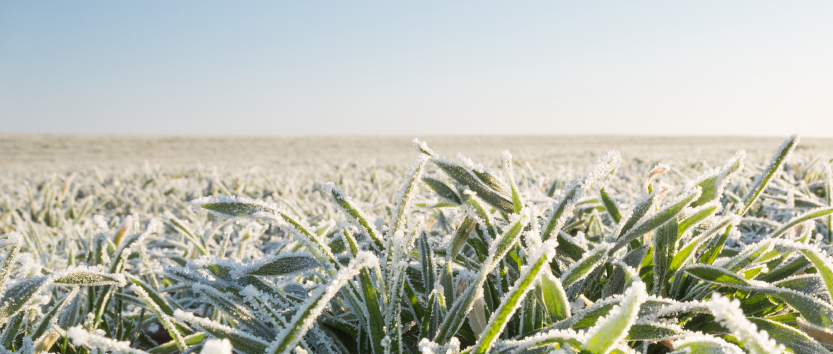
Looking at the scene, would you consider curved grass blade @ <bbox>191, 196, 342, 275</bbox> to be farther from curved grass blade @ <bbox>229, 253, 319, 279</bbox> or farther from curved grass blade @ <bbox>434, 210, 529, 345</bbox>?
curved grass blade @ <bbox>434, 210, 529, 345</bbox>

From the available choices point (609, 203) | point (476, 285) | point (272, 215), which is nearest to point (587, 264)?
point (476, 285)

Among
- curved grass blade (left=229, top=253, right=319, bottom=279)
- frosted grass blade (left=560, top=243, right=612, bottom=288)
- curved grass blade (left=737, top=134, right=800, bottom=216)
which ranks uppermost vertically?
curved grass blade (left=737, top=134, right=800, bottom=216)

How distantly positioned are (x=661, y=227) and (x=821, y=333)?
327 mm

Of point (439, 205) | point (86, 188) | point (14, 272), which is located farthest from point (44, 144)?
point (439, 205)

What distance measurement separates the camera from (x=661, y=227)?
966 millimetres

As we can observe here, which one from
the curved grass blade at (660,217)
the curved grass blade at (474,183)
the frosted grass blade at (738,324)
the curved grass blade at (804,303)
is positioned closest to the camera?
the frosted grass blade at (738,324)

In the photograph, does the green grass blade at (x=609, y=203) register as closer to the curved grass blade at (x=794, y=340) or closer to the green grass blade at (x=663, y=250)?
the green grass blade at (x=663, y=250)

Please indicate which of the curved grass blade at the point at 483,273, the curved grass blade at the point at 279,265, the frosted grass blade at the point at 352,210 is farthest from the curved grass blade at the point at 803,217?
the curved grass blade at the point at 279,265

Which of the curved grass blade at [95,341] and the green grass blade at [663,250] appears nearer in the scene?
the curved grass blade at [95,341]

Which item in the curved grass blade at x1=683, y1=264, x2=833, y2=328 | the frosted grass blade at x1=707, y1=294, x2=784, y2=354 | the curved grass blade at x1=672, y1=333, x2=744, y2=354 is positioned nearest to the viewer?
the frosted grass blade at x1=707, y1=294, x2=784, y2=354

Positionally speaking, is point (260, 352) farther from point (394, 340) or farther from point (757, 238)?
point (757, 238)

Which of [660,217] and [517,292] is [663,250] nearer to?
[660,217]

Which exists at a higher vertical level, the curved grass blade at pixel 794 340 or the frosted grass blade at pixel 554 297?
the frosted grass blade at pixel 554 297

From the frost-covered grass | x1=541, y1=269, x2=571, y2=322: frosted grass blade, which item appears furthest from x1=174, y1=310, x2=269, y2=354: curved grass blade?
x1=541, y1=269, x2=571, y2=322: frosted grass blade
